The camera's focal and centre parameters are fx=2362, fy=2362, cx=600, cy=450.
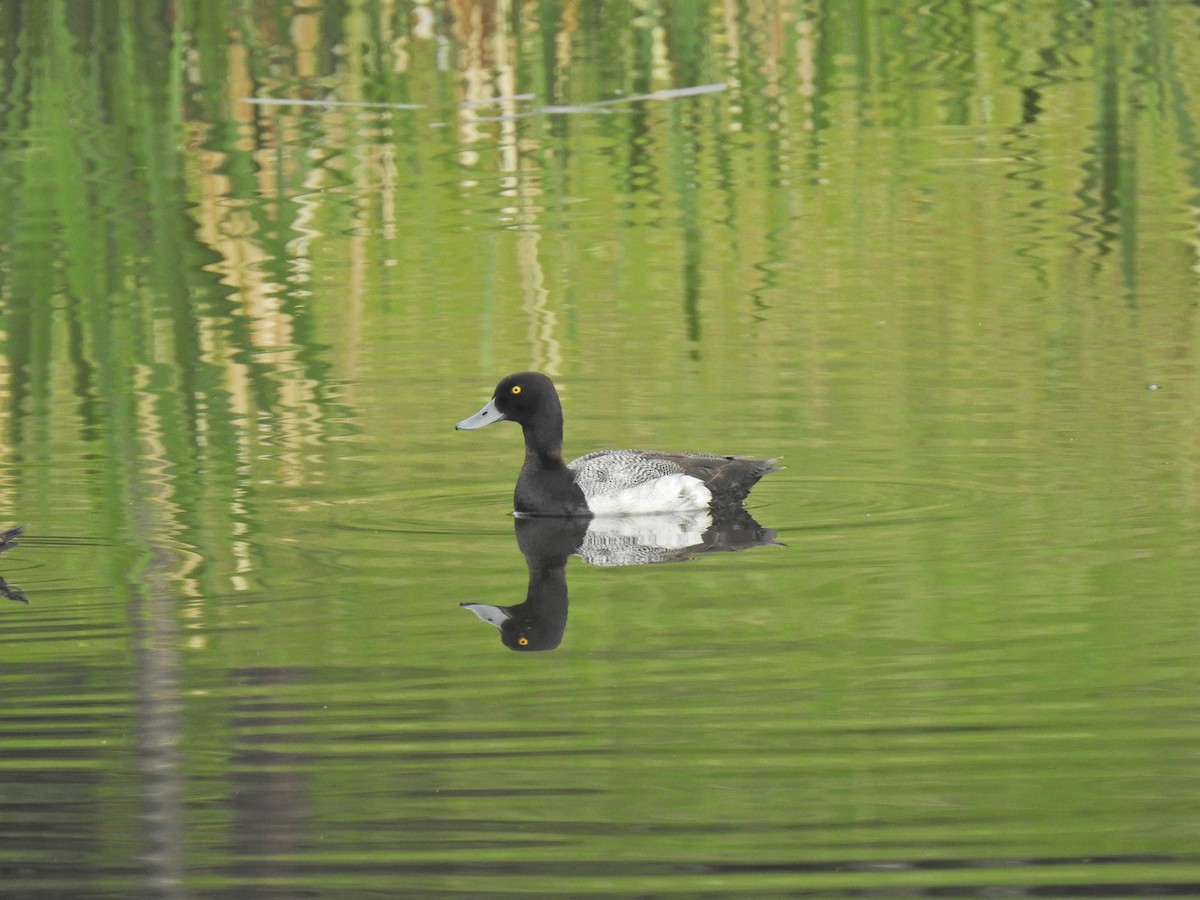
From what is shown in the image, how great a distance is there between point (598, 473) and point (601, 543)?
576 millimetres

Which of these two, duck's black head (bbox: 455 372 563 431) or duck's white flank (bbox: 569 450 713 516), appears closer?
duck's white flank (bbox: 569 450 713 516)

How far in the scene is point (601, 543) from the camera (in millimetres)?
7973

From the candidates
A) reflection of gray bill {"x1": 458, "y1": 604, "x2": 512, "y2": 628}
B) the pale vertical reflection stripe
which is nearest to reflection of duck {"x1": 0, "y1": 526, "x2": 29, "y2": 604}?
reflection of gray bill {"x1": 458, "y1": 604, "x2": 512, "y2": 628}

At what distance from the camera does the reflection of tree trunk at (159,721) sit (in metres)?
4.35

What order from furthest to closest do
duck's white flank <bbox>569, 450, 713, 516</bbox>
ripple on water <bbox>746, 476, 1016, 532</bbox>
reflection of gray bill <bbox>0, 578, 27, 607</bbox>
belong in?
duck's white flank <bbox>569, 450, 713, 516</bbox>, ripple on water <bbox>746, 476, 1016, 532</bbox>, reflection of gray bill <bbox>0, 578, 27, 607</bbox>

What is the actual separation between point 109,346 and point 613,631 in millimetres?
4863

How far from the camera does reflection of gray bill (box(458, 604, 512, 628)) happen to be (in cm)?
641

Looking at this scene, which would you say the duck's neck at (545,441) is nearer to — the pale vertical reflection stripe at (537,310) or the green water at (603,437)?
the green water at (603,437)

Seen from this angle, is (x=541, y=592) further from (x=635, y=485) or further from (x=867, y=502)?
→ (x=635, y=485)

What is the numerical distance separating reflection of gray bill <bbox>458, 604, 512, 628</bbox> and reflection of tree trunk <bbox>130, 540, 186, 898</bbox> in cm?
82

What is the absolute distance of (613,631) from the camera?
6.27 m

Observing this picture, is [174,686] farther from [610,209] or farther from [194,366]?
[610,209]

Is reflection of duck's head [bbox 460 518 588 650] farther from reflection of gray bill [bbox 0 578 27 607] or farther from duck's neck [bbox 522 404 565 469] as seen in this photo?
reflection of gray bill [bbox 0 578 27 607]

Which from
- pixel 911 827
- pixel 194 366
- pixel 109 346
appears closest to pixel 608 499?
pixel 194 366
